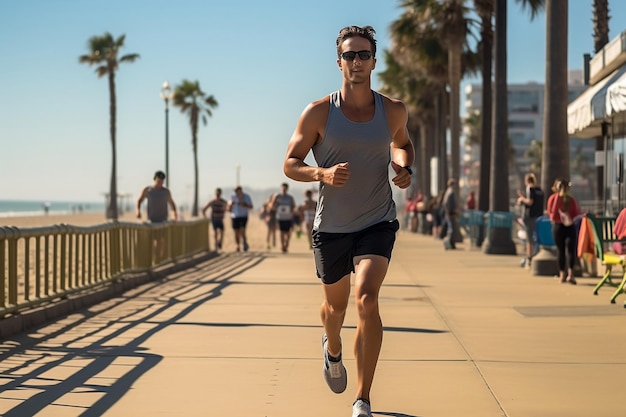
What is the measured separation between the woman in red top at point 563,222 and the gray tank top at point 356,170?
38.5 ft

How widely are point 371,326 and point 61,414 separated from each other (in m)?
1.86

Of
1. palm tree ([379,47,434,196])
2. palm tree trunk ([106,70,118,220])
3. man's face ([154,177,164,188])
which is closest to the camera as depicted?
man's face ([154,177,164,188])

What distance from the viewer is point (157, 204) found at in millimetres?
22688

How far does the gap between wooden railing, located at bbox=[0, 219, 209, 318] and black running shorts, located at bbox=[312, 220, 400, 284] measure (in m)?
4.77

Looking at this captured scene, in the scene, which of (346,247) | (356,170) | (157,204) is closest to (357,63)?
(356,170)

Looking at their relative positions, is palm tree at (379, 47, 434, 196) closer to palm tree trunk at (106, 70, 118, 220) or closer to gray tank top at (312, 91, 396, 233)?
palm tree trunk at (106, 70, 118, 220)

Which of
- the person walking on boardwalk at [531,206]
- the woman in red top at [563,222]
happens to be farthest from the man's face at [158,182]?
the woman in red top at [563,222]

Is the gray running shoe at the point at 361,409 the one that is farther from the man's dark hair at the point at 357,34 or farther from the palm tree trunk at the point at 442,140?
the palm tree trunk at the point at 442,140

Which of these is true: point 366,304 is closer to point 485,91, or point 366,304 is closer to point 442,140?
point 485,91

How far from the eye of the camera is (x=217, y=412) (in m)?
7.28

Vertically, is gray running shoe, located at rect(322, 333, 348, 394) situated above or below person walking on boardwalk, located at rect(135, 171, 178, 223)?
below

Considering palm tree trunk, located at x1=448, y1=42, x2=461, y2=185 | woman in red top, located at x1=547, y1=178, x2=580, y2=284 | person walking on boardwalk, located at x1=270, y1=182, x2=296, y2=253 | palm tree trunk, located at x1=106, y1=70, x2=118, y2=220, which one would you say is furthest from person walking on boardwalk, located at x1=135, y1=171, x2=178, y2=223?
palm tree trunk, located at x1=106, y1=70, x2=118, y2=220

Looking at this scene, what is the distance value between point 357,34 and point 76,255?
26.7 feet

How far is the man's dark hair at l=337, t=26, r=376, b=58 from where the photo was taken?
707 cm
